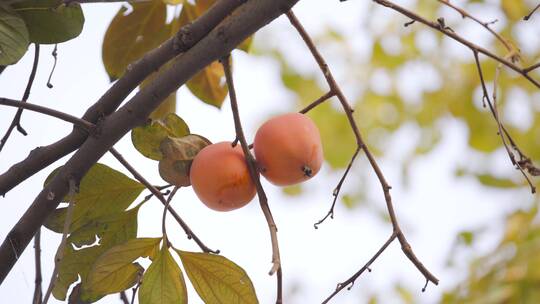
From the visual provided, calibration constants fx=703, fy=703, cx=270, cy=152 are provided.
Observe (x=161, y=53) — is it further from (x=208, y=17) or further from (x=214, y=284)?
(x=214, y=284)

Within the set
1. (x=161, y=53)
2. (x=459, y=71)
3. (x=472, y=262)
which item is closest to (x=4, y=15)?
(x=161, y=53)

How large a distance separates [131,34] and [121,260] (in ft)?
1.28

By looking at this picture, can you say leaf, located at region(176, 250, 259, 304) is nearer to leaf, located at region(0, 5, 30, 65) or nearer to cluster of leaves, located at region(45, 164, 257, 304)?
cluster of leaves, located at region(45, 164, 257, 304)

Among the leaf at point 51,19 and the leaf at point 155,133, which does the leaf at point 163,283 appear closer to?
the leaf at point 155,133

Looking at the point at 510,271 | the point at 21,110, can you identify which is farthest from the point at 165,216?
the point at 510,271

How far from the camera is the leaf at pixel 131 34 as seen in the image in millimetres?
987

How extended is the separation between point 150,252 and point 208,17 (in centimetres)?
25

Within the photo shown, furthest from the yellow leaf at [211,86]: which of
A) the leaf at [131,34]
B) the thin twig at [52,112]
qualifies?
the thin twig at [52,112]

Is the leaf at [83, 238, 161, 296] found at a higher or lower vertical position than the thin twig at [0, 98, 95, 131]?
lower

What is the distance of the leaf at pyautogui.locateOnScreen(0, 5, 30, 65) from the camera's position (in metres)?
0.68

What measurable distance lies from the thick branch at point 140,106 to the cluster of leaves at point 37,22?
127 mm

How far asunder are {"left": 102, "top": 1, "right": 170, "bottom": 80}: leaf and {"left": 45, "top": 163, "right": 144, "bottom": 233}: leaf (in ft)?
0.87

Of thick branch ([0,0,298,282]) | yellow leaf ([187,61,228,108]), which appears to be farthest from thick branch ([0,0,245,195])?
yellow leaf ([187,61,228,108])

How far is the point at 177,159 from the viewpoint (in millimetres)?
721
